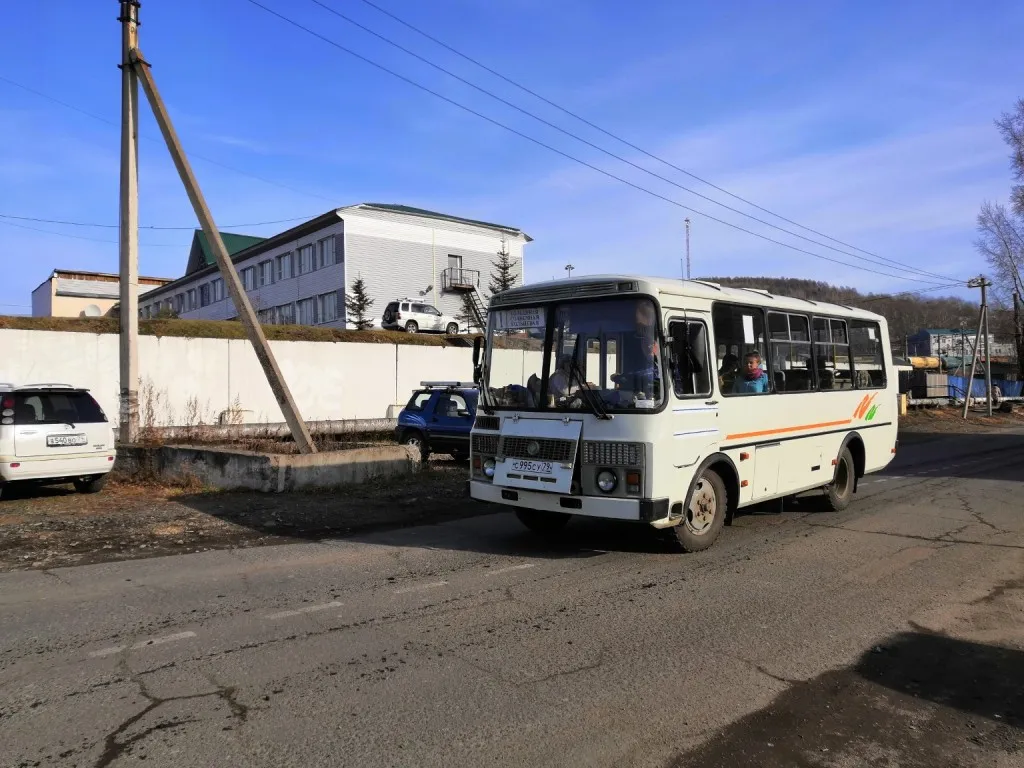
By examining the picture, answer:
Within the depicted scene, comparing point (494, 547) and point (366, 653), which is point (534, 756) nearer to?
point (366, 653)

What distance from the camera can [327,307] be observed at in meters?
51.2

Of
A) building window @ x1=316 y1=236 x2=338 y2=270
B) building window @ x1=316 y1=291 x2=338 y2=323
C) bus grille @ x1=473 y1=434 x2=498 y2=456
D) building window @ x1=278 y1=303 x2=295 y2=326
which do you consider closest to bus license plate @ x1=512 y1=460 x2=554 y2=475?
bus grille @ x1=473 y1=434 x2=498 y2=456

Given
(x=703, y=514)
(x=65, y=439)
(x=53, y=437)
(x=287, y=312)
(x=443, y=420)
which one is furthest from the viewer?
(x=287, y=312)

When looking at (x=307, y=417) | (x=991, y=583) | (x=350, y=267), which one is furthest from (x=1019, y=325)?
(x=991, y=583)

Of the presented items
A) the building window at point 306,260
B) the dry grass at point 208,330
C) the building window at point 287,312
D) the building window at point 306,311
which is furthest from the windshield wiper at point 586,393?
the building window at point 287,312

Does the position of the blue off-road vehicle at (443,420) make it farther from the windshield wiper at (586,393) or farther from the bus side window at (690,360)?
the bus side window at (690,360)

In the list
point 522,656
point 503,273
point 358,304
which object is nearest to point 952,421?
point 503,273

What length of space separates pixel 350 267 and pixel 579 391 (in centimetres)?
4381

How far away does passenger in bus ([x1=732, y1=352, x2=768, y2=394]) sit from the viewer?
812 centimetres

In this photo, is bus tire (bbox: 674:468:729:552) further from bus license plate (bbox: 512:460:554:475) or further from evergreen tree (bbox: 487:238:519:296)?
evergreen tree (bbox: 487:238:519:296)

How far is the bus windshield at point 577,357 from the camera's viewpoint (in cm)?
708

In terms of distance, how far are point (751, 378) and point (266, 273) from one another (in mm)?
55375

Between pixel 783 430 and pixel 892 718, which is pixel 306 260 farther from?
pixel 892 718

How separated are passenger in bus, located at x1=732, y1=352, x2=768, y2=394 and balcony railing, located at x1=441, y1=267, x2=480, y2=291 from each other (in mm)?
44204
